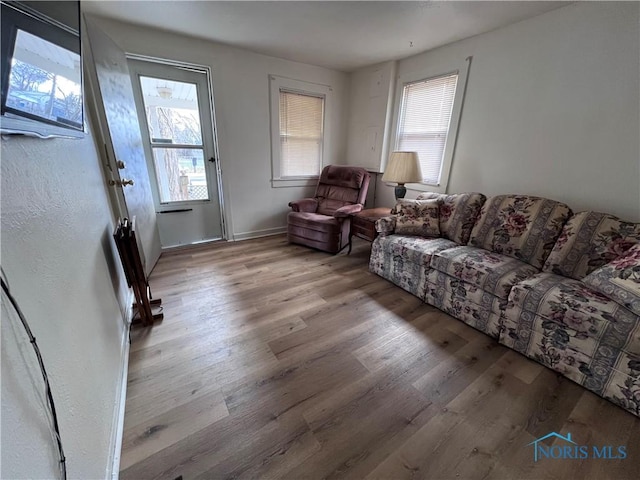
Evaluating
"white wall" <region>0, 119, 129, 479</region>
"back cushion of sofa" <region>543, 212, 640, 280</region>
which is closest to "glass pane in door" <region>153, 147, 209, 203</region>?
"white wall" <region>0, 119, 129, 479</region>

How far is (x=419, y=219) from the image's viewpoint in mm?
2477

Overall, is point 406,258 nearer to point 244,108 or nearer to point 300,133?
point 300,133

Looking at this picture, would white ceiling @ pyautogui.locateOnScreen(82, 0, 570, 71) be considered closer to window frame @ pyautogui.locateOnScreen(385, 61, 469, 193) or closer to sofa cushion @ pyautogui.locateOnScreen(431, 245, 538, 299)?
window frame @ pyautogui.locateOnScreen(385, 61, 469, 193)

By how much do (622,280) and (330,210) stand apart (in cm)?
270

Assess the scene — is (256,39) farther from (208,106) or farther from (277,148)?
(277,148)

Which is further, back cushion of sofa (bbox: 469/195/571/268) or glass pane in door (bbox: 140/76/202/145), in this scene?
glass pane in door (bbox: 140/76/202/145)

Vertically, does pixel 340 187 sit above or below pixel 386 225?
above

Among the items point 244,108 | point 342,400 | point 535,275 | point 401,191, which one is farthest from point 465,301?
point 244,108

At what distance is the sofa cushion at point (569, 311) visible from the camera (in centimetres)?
127

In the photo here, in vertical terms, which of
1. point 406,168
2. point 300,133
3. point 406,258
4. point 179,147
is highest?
point 300,133

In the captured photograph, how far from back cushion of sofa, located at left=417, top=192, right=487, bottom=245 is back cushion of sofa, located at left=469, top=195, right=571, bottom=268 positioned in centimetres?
7

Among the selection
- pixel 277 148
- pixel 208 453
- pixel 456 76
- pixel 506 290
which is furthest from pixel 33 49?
pixel 456 76

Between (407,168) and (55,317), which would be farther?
(407,168)

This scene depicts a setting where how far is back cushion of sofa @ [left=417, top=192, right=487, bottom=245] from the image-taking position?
2.31m
